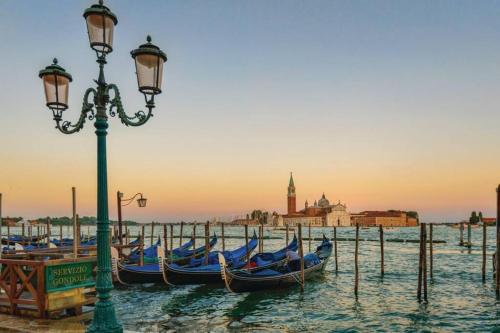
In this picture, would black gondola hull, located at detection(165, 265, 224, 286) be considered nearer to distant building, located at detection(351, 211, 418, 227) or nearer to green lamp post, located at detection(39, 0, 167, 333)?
green lamp post, located at detection(39, 0, 167, 333)

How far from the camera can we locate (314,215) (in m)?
138

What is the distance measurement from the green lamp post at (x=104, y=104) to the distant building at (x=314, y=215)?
129179mm

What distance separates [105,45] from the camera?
3768 mm

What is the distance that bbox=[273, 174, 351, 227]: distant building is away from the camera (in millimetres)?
135125

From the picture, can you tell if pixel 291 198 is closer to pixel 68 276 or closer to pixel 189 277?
pixel 189 277

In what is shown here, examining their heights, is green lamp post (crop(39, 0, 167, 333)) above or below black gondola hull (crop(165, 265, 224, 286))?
above

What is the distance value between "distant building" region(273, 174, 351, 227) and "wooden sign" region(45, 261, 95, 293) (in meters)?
127

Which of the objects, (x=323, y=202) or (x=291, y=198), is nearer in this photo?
(x=291, y=198)

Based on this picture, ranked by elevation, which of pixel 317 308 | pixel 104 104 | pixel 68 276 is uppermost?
pixel 104 104

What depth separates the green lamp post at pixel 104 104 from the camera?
12.2 ft

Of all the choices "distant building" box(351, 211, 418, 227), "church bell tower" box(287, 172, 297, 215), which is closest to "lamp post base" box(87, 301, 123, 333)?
"distant building" box(351, 211, 418, 227)

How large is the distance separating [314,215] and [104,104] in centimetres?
13694

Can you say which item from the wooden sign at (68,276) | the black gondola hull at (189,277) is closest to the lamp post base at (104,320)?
the wooden sign at (68,276)

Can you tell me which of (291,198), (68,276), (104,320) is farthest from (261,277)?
(291,198)
